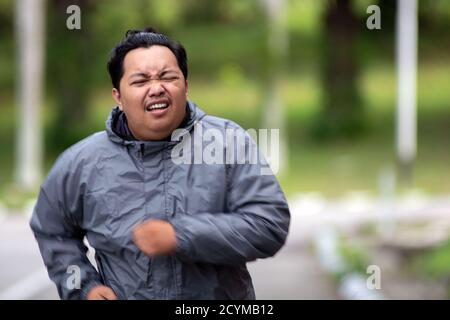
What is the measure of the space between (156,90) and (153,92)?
0.4 inches

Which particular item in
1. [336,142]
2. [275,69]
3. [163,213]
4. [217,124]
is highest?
[217,124]

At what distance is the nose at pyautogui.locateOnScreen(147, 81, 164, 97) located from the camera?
350 centimetres

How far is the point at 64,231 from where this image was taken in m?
3.68

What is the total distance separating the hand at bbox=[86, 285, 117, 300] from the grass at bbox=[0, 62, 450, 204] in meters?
16.9

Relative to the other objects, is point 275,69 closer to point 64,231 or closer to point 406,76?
point 406,76

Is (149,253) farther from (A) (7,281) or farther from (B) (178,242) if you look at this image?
(A) (7,281)

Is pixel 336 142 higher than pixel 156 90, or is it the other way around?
pixel 156 90

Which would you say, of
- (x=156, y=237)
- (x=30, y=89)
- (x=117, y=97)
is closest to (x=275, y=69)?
(x=30, y=89)

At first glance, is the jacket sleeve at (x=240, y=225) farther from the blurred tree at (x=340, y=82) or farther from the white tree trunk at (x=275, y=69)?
the blurred tree at (x=340, y=82)

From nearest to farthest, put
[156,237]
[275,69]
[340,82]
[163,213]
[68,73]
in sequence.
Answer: [156,237] → [163,213] → [275,69] → [68,73] → [340,82]

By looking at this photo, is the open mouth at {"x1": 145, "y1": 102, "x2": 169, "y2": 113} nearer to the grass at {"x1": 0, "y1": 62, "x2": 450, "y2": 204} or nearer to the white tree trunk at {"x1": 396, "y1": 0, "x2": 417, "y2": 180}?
the grass at {"x1": 0, "y1": 62, "x2": 450, "y2": 204}

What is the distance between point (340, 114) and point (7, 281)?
1578 centimetres

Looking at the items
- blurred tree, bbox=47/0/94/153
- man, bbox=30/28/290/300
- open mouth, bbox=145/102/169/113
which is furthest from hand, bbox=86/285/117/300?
blurred tree, bbox=47/0/94/153

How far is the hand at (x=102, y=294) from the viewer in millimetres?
3547
